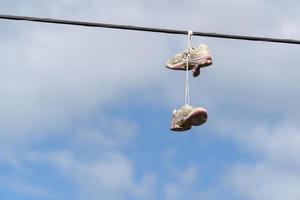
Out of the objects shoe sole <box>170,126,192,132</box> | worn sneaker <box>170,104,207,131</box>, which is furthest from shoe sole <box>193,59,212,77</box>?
shoe sole <box>170,126,192,132</box>

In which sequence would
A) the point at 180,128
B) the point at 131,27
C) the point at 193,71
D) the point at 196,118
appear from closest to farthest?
1. the point at 131,27
2. the point at 196,118
3. the point at 193,71
4. the point at 180,128

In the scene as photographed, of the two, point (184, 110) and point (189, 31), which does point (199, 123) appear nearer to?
point (184, 110)

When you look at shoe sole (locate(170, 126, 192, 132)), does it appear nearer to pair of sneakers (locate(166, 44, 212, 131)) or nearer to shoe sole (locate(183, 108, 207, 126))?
pair of sneakers (locate(166, 44, 212, 131))

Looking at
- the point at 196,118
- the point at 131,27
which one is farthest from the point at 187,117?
the point at 131,27

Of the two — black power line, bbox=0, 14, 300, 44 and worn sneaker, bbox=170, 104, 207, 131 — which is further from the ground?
worn sneaker, bbox=170, 104, 207, 131

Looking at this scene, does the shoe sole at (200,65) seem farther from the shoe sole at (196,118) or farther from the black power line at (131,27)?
the black power line at (131,27)

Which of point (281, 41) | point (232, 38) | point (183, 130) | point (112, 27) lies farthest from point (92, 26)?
point (183, 130)

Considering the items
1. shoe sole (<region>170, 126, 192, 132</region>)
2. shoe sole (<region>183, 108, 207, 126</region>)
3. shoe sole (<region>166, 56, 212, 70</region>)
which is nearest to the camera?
shoe sole (<region>183, 108, 207, 126</region>)

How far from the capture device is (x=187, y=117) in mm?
9664

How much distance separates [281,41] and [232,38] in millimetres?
525

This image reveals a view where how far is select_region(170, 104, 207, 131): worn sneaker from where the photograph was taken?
31.4 ft

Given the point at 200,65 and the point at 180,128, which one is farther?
the point at 180,128

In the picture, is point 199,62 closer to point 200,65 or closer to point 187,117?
point 200,65

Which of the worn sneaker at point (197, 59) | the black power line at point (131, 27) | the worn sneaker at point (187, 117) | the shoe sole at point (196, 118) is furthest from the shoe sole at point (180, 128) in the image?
the black power line at point (131, 27)
